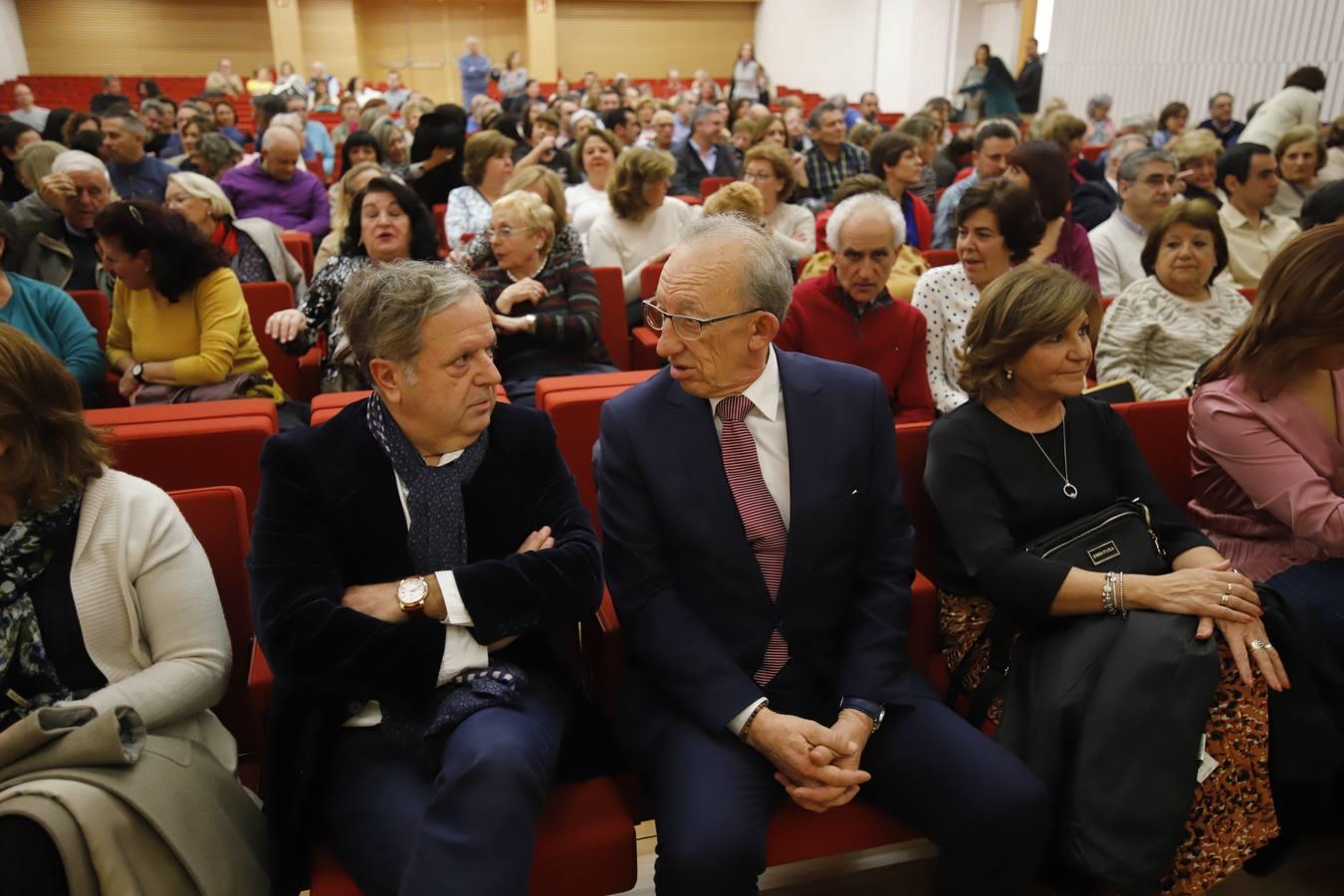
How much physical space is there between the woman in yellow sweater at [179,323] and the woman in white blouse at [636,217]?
6.02 feet

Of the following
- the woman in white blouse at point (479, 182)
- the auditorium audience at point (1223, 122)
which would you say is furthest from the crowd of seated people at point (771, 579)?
the auditorium audience at point (1223, 122)

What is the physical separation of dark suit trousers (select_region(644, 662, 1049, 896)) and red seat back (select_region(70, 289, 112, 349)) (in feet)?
9.20

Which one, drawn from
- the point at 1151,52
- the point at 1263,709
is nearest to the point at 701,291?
the point at 1263,709

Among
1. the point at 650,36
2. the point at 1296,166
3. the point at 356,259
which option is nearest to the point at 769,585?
the point at 356,259

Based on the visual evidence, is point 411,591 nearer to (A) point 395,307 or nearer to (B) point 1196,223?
(A) point 395,307

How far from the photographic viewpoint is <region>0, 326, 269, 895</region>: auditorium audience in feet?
4.47

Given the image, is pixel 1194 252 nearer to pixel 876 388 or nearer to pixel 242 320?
pixel 876 388

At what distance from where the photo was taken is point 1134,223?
4.09 metres

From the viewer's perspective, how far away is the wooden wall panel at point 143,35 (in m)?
17.0

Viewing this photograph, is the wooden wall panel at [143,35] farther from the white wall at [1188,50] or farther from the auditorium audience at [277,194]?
the auditorium audience at [277,194]

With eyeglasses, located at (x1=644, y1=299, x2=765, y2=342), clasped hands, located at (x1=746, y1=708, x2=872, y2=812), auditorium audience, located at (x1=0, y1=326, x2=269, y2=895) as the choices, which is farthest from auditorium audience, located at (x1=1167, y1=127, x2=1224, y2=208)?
auditorium audience, located at (x1=0, y1=326, x2=269, y2=895)

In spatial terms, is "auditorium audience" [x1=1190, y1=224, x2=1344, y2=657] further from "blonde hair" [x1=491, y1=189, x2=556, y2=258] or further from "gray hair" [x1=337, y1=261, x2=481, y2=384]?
"blonde hair" [x1=491, y1=189, x2=556, y2=258]

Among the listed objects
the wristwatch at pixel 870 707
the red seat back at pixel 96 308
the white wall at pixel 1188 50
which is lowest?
the wristwatch at pixel 870 707

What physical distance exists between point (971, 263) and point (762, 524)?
66.8 inches
